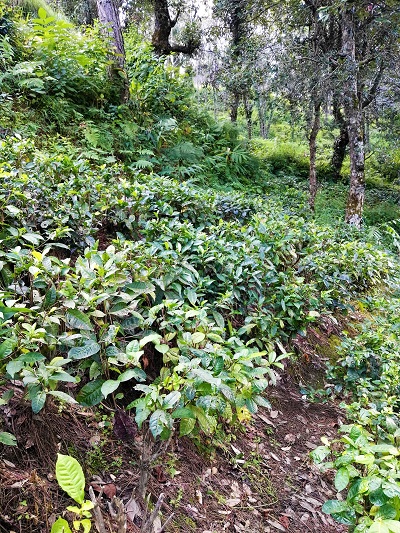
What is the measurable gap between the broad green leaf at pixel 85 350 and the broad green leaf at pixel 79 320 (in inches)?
2.8

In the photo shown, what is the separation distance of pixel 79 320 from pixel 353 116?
6731mm

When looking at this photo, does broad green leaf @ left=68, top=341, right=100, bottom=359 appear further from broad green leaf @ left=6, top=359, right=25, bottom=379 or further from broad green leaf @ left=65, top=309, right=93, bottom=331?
broad green leaf @ left=6, top=359, right=25, bottom=379

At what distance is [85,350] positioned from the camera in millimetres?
1616

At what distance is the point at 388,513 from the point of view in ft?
4.67

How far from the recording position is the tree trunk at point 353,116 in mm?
6473

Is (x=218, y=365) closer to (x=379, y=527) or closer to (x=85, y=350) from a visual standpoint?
(x=85, y=350)

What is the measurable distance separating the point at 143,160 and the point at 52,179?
302cm

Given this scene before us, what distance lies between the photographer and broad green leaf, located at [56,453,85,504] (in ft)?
3.61

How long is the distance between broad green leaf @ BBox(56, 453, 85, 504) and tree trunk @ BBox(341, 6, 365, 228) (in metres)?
6.62

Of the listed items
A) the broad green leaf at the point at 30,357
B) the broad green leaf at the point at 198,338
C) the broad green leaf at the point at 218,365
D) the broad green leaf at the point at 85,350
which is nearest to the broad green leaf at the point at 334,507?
the broad green leaf at the point at 218,365

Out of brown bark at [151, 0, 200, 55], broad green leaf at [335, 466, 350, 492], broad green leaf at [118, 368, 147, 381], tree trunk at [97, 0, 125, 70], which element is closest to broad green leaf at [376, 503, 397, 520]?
broad green leaf at [335, 466, 350, 492]

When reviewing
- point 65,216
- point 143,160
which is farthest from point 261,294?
point 143,160

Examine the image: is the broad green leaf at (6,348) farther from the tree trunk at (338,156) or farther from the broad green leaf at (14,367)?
the tree trunk at (338,156)

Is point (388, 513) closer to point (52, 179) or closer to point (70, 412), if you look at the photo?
point (70, 412)
